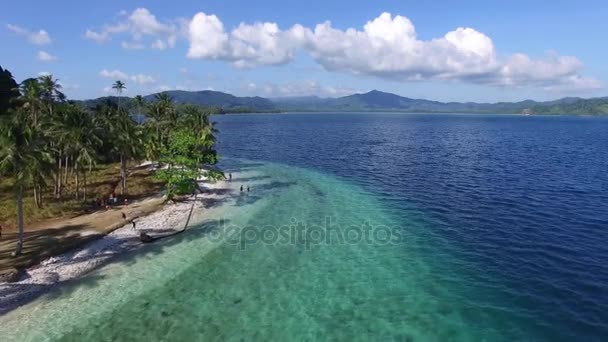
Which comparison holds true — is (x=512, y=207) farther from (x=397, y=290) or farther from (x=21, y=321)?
(x=21, y=321)

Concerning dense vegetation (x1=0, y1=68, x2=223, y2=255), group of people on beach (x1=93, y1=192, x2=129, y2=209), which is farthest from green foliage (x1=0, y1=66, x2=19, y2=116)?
group of people on beach (x1=93, y1=192, x2=129, y2=209)

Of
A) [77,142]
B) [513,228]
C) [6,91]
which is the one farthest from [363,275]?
[6,91]

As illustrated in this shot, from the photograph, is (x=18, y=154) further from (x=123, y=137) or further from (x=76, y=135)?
(x=123, y=137)

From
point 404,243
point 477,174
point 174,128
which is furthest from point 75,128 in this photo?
point 477,174

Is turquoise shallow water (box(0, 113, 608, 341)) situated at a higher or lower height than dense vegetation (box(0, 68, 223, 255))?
lower

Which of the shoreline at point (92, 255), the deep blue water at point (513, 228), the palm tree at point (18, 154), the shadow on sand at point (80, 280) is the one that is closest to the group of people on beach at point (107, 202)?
the shoreline at point (92, 255)

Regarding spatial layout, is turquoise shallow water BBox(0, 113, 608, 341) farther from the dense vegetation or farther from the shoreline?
the dense vegetation
